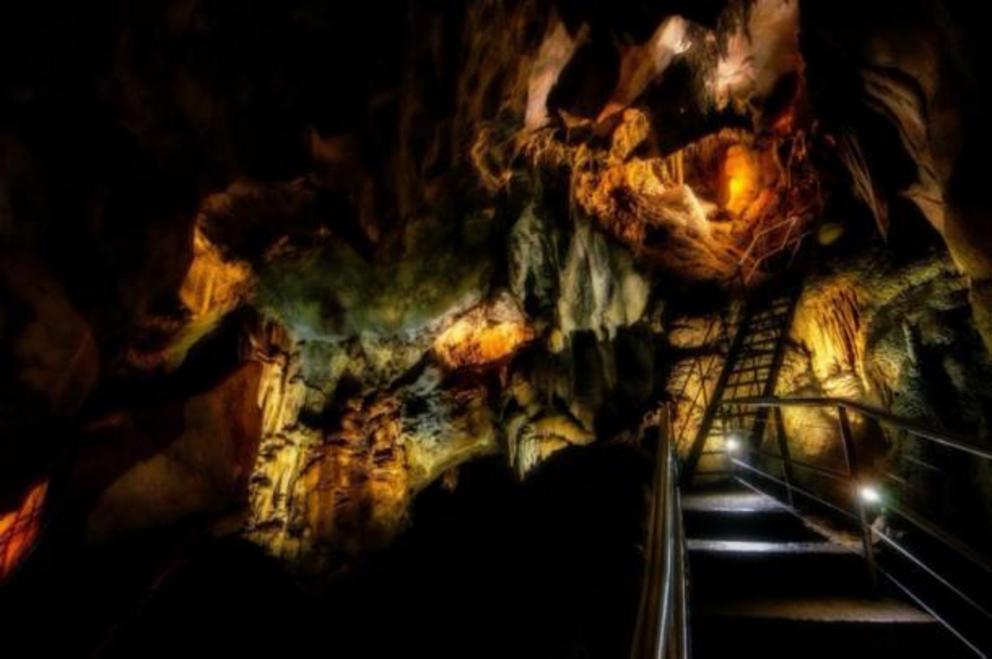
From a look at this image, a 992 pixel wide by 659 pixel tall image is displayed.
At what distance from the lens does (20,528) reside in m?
7.46

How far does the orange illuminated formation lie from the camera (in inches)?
280

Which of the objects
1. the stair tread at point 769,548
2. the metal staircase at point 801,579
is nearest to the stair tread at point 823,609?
the metal staircase at point 801,579

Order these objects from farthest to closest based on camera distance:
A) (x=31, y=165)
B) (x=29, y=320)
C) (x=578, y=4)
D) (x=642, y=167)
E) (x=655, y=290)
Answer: (x=655, y=290) → (x=642, y=167) → (x=578, y=4) → (x=29, y=320) → (x=31, y=165)

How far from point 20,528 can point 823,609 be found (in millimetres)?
9629

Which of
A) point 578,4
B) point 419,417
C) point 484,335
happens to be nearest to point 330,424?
point 419,417

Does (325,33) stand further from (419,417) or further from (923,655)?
(419,417)

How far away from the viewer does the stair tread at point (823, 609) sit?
2396mm

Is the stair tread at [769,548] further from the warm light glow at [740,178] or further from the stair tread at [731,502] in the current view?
the warm light glow at [740,178]

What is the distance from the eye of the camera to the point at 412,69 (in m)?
5.91

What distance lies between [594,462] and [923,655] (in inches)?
145

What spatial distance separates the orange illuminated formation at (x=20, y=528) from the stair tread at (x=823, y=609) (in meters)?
8.55

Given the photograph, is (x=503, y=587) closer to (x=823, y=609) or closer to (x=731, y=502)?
(x=731, y=502)

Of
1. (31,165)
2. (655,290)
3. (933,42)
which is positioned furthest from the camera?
→ (655,290)

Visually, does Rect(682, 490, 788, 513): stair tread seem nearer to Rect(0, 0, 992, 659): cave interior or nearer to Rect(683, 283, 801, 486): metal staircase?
Rect(0, 0, 992, 659): cave interior
